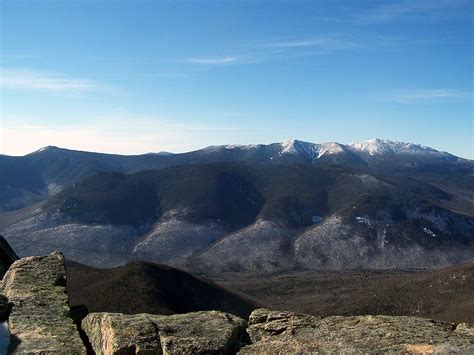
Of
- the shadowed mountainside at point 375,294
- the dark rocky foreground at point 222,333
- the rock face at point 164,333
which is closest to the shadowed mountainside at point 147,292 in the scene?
the shadowed mountainside at point 375,294

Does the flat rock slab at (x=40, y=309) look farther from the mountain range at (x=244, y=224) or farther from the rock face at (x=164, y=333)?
the mountain range at (x=244, y=224)

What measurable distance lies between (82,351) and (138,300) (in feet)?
133

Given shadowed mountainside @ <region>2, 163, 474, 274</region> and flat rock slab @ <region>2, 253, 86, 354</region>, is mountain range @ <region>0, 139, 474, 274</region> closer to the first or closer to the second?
shadowed mountainside @ <region>2, 163, 474, 274</region>

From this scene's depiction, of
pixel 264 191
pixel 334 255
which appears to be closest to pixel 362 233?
pixel 334 255

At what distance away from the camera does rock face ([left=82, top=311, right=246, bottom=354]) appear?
10.2 meters

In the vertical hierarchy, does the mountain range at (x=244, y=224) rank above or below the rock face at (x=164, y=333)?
below

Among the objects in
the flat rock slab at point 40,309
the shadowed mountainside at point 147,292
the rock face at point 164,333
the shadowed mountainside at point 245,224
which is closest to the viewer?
the rock face at point 164,333

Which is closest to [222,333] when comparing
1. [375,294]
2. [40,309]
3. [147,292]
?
[40,309]

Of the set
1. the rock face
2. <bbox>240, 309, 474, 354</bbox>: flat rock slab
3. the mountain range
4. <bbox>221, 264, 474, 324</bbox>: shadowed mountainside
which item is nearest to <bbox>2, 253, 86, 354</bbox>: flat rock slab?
the rock face

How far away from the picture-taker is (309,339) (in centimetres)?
1062

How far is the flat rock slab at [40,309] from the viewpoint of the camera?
1049 centimetres

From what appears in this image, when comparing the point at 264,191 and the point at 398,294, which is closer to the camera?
the point at 398,294

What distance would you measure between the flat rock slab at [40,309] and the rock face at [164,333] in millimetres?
540

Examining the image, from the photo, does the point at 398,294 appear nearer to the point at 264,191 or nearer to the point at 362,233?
the point at 362,233
